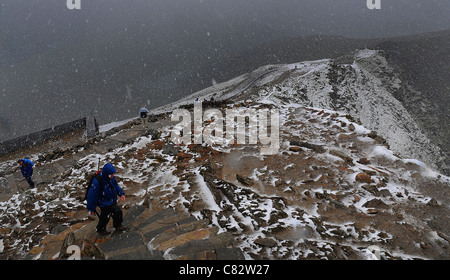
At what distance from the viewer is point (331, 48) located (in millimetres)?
74375

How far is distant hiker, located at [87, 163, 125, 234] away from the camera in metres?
5.35

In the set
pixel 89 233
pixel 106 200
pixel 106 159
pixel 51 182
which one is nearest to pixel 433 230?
pixel 106 200

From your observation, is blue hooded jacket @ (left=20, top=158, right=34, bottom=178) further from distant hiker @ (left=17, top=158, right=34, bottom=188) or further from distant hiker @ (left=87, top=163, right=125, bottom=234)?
distant hiker @ (left=87, top=163, right=125, bottom=234)

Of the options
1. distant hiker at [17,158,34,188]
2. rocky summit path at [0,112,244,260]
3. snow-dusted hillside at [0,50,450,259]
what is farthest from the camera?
distant hiker at [17,158,34,188]

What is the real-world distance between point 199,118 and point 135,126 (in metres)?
4.01

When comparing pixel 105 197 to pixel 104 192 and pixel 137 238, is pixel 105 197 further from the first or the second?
pixel 137 238

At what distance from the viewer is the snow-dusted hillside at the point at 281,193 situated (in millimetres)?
5797

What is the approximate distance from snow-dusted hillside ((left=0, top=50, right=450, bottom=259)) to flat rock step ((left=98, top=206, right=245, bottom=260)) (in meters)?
0.17

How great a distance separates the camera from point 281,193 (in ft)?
26.1

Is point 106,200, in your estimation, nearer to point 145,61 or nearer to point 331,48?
point 331,48

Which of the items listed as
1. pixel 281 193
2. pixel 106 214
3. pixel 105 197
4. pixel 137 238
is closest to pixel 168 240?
pixel 137 238

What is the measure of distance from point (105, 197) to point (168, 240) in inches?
66.2

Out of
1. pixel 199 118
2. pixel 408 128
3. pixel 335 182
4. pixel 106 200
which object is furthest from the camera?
pixel 408 128

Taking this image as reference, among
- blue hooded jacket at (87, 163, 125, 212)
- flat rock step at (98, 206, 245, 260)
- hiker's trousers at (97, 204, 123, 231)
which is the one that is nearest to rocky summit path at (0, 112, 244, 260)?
flat rock step at (98, 206, 245, 260)
